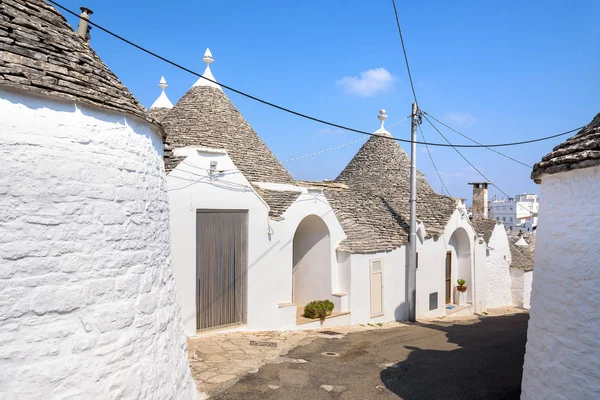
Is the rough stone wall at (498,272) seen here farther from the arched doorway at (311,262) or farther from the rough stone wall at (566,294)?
the rough stone wall at (566,294)

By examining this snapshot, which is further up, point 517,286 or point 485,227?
point 485,227

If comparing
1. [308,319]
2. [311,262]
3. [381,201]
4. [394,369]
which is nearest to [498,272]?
[381,201]

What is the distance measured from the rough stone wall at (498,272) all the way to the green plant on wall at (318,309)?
9.30m

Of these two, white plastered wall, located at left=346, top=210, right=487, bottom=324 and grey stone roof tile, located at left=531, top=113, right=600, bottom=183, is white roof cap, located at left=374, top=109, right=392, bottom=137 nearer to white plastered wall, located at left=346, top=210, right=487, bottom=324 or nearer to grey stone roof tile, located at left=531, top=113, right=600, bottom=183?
white plastered wall, located at left=346, top=210, right=487, bottom=324

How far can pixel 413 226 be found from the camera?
46.5ft

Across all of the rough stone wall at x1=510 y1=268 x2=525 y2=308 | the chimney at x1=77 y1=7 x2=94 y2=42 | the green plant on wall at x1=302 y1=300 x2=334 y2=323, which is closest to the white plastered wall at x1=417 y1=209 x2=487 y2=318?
the rough stone wall at x1=510 y1=268 x2=525 y2=308

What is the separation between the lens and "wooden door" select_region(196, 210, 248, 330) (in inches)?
377

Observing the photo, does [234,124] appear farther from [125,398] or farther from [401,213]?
[125,398]

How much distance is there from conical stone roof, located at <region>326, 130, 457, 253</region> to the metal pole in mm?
445

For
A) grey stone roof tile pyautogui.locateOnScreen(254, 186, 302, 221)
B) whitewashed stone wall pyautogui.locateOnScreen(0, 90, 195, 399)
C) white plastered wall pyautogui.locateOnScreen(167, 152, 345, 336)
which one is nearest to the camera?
whitewashed stone wall pyautogui.locateOnScreen(0, 90, 195, 399)

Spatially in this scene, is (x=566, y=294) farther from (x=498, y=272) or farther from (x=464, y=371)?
(x=498, y=272)

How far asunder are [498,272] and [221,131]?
13.2 meters

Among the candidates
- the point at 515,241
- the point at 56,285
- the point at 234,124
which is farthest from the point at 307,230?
the point at 515,241

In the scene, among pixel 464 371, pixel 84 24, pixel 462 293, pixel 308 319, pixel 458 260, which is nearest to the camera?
pixel 84 24
